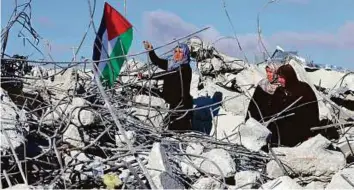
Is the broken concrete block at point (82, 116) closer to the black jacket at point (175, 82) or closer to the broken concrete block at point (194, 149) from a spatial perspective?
the broken concrete block at point (194, 149)

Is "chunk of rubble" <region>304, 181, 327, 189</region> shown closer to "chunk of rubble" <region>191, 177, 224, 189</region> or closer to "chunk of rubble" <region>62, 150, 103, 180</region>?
"chunk of rubble" <region>191, 177, 224, 189</region>

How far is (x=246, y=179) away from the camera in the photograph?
3.82m

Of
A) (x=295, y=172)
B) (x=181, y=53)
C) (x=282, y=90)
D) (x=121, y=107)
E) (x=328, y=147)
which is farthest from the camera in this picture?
(x=181, y=53)

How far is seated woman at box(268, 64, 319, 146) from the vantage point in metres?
5.57

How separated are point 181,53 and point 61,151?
2.50 m

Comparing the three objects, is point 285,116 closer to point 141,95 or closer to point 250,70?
point 141,95

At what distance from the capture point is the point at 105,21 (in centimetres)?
537

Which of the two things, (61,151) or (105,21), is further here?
(105,21)

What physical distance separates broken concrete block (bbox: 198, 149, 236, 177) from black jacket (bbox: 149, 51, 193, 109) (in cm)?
219

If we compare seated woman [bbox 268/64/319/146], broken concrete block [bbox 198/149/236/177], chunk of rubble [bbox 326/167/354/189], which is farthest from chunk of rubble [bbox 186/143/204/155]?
seated woman [bbox 268/64/319/146]

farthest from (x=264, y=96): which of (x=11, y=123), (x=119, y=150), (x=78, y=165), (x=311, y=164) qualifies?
(x=11, y=123)

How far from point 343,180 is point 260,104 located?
7.10 ft

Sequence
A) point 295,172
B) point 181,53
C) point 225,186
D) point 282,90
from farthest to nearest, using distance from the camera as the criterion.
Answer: point 181,53 → point 282,90 → point 295,172 → point 225,186

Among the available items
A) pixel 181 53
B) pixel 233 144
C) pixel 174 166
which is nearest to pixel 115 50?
pixel 181 53
